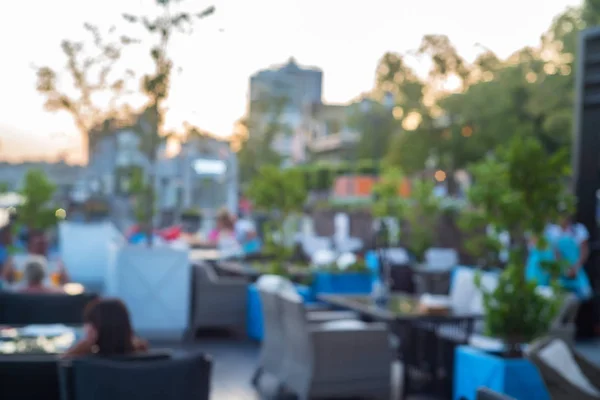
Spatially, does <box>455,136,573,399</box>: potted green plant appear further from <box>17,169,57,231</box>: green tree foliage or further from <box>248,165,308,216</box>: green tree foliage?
<box>17,169,57,231</box>: green tree foliage

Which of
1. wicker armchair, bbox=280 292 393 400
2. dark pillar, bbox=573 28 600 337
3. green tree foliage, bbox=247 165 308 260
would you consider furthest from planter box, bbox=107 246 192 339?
dark pillar, bbox=573 28 600 337

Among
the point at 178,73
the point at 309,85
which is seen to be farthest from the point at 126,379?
the point at 309,85

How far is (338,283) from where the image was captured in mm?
12047

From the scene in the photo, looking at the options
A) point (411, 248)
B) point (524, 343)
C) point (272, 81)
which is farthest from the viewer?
point (272, 81)

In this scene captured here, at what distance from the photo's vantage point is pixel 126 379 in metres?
3.83

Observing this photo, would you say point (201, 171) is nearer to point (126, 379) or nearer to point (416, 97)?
point (416, 97)

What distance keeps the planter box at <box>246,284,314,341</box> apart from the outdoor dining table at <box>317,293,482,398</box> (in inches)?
88.2

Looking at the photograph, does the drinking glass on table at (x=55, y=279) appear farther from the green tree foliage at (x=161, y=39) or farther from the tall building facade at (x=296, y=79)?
the tall building facade at (x=296, y=79)

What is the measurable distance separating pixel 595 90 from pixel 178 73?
5.31 metres

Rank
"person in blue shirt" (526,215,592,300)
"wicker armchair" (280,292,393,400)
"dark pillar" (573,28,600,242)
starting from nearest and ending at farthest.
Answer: "wicker armchair" (280,292,393,400) < "person in blue shirt" (526,215,592,300) < "dark pillar" (573,28,600,242)

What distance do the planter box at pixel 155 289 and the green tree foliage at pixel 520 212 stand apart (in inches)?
211

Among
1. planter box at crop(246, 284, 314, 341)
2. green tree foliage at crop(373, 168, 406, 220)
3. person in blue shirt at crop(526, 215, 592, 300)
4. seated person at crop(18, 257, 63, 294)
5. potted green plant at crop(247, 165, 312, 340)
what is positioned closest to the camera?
seated person at crop(18, 257, 63, 294)

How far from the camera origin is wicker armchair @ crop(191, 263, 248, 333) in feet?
35.4

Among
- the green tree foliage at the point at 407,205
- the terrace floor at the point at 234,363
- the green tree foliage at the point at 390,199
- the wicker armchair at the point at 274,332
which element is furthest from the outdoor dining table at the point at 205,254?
the wicker armchair at the point at 274,332
